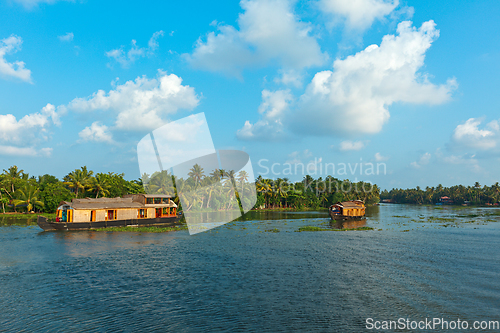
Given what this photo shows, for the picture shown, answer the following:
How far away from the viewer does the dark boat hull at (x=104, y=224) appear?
47719 mm

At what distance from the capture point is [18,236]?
42.2 m

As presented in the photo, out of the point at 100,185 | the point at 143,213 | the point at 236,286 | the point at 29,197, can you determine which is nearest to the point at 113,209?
the point at 143,213

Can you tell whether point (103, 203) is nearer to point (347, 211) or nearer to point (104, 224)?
point (104, 224)

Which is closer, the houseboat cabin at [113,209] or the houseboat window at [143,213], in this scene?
the houseboat cabin at [113,209]

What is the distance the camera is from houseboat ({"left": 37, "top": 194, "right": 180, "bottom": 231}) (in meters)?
49.0

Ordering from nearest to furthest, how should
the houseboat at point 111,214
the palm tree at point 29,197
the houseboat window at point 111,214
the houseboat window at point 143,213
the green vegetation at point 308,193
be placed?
the houseboat at point 111,214 → the houseboat window at point 111,214 → the houseboat window at point 143,213 → the palm tree at point 29,197 → the green vegetation at point 308,193

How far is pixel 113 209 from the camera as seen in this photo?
51.9m

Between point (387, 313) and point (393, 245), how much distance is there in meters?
25.0

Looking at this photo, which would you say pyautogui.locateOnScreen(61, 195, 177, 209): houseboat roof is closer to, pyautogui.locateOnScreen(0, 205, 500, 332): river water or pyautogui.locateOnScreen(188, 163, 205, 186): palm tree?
pyautogui.locateOnScreen(0, 205, 500, 332): river water

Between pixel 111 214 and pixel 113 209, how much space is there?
111 centimetres

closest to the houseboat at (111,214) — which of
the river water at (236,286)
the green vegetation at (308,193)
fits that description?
the river water at (236,286)

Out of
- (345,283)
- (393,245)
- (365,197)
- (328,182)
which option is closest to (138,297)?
(345,283)

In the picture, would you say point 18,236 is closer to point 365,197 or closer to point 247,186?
point 247,186

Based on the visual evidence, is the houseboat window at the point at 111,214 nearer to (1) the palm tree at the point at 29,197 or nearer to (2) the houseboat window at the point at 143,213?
(2) the houseboat window at the point at 143,213
